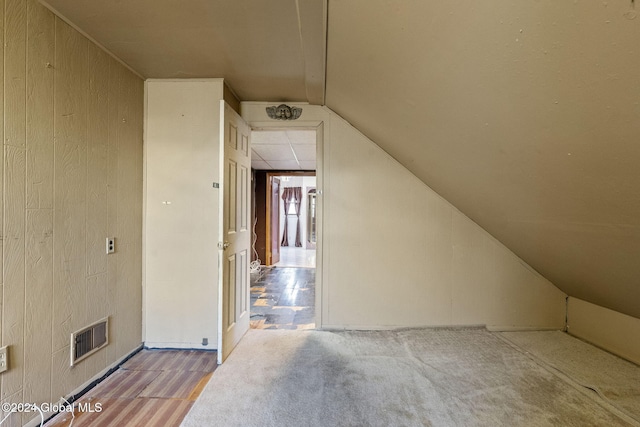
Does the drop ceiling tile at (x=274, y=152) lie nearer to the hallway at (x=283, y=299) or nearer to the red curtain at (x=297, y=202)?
the hallway at (x=283, y=299)

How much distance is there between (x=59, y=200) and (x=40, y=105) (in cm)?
52

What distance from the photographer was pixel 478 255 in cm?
264

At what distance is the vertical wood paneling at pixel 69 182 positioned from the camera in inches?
61.8

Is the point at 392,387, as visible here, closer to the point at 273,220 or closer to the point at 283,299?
the point at 283,299

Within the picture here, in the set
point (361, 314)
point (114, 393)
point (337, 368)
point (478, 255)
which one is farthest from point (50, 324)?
point (478, 255)

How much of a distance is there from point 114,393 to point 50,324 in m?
0.60

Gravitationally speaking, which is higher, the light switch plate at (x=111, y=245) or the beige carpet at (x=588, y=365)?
the light switch plate at (x=111, y=245)


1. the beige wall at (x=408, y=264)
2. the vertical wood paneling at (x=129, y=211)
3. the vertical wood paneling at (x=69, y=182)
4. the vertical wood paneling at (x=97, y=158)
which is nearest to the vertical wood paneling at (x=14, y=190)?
the vertical wood paneling at (x=69, y=182)

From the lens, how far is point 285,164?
16.9 feet

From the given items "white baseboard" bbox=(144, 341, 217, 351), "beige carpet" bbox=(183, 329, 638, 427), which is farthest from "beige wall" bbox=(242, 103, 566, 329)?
"white baseboard" bbox=(144, 341, 217, 351)

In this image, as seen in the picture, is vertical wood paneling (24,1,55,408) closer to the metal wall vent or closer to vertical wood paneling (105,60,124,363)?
the metal wall vent

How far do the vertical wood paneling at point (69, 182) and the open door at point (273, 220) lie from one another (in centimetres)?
409

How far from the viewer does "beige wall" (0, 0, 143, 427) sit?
1.34 m

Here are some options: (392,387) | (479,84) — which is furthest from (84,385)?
(479,84)
